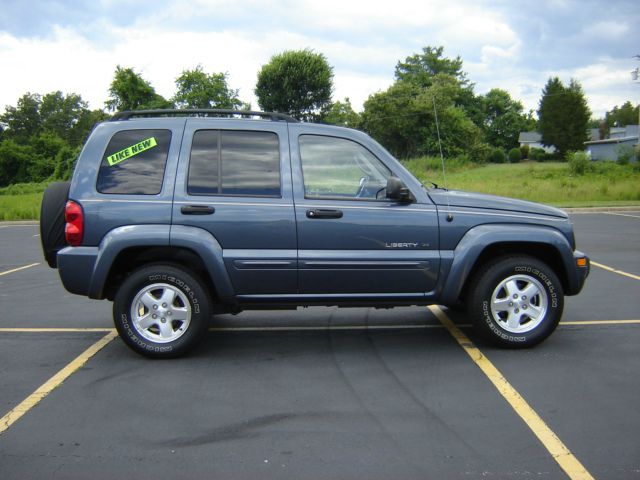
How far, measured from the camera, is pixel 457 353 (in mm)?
5168

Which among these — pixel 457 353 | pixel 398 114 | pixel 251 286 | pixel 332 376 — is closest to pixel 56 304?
pixel 251 286

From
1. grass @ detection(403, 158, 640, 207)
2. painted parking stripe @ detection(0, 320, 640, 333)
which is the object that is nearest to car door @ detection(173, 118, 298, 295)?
painted parking stripe @ detection(0, 320, 640, 333)

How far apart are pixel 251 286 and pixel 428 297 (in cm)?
145

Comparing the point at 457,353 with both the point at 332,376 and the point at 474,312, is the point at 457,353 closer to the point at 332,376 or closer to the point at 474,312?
the point at 474,312

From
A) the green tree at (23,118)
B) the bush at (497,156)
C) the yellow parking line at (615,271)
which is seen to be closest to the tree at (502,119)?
the bush at (497,156)

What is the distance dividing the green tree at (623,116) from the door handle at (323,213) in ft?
437

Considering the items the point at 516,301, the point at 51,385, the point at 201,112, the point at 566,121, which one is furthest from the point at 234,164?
the point at 566,121

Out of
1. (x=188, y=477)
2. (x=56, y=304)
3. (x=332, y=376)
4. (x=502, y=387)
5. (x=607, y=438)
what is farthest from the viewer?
(x=56, y=304)

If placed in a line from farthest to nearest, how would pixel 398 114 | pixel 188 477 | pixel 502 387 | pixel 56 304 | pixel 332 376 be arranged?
pixel 398 114, pixel 56 304, pixel 332 376, pixel 502 387, pixel 188 477

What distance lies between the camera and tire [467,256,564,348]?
5.07 meters

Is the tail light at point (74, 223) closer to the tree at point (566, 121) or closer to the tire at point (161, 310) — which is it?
the tire at point (161, 310)

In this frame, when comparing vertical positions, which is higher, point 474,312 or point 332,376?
point 474,312

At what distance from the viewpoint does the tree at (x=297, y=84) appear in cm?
5981

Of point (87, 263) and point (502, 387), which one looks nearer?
point (502, 387)
